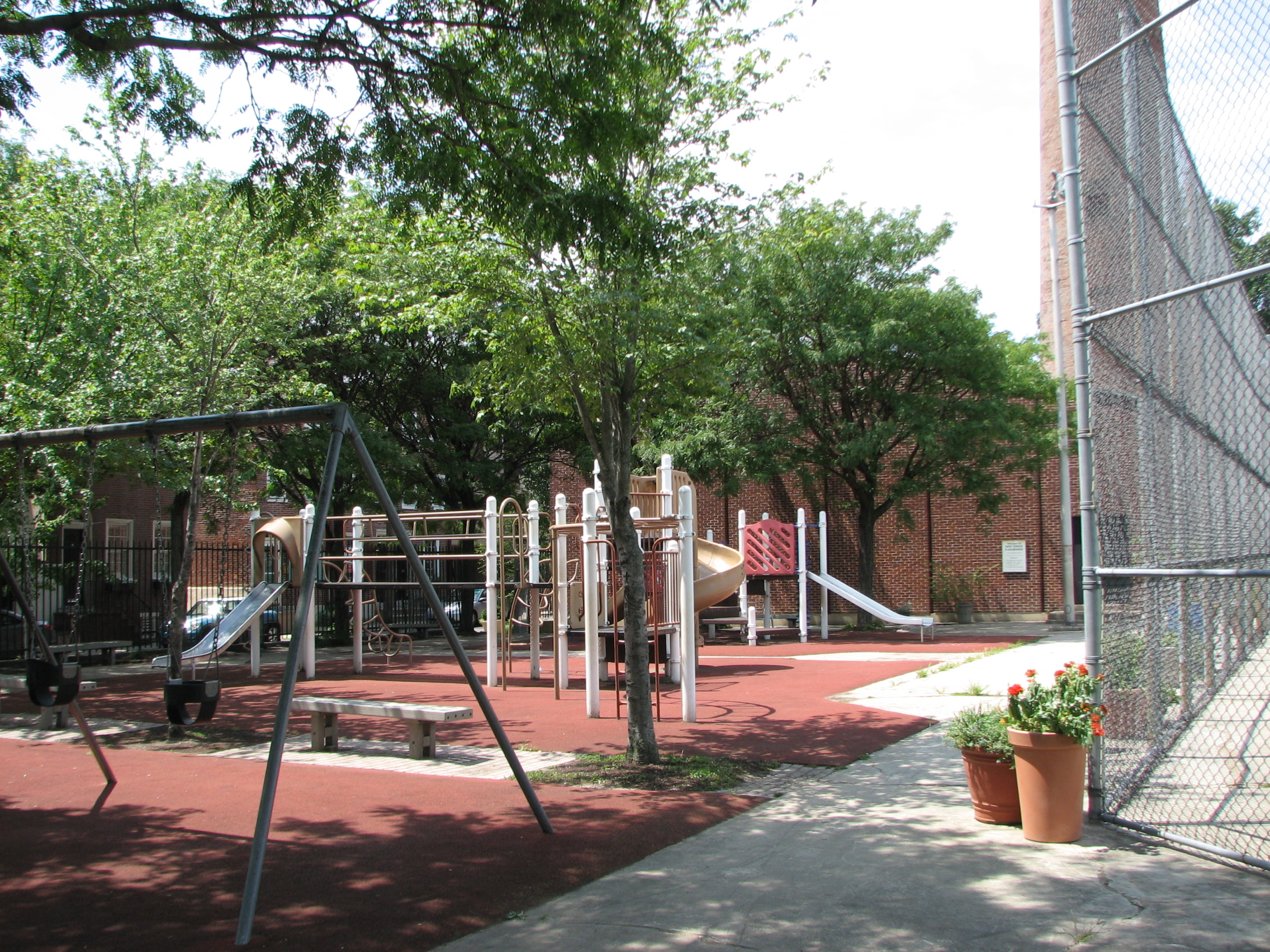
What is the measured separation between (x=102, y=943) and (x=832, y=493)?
26747mm

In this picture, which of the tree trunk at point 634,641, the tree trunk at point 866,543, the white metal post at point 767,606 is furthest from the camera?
the tree trunk at point 866,543

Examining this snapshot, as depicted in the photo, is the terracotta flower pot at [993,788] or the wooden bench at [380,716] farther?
the wooden bench at [380,716]

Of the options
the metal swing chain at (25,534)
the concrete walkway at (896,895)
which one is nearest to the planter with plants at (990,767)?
the concrete walkway at (896,895)

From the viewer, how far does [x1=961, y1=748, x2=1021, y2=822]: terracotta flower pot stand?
20.9 feet

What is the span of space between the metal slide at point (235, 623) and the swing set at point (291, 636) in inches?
266

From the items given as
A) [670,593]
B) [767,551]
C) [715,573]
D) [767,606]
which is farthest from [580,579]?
[767,606]

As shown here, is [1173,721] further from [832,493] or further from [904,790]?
[832,493]

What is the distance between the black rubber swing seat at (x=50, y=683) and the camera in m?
7.75

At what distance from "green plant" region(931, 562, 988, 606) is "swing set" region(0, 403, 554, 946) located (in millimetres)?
24671

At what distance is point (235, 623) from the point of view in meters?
16.6

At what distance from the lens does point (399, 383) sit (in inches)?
1073

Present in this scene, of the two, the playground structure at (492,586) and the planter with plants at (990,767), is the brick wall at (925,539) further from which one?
the planter with plants at (990,767)

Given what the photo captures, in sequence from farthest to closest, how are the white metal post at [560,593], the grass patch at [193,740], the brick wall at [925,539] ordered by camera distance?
the brick wall at [925,539] → the white metal post at [560,593] → the grass patch at [193,740]

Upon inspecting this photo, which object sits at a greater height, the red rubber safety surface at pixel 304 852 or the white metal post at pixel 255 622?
the white metal post at pixel 255 622
